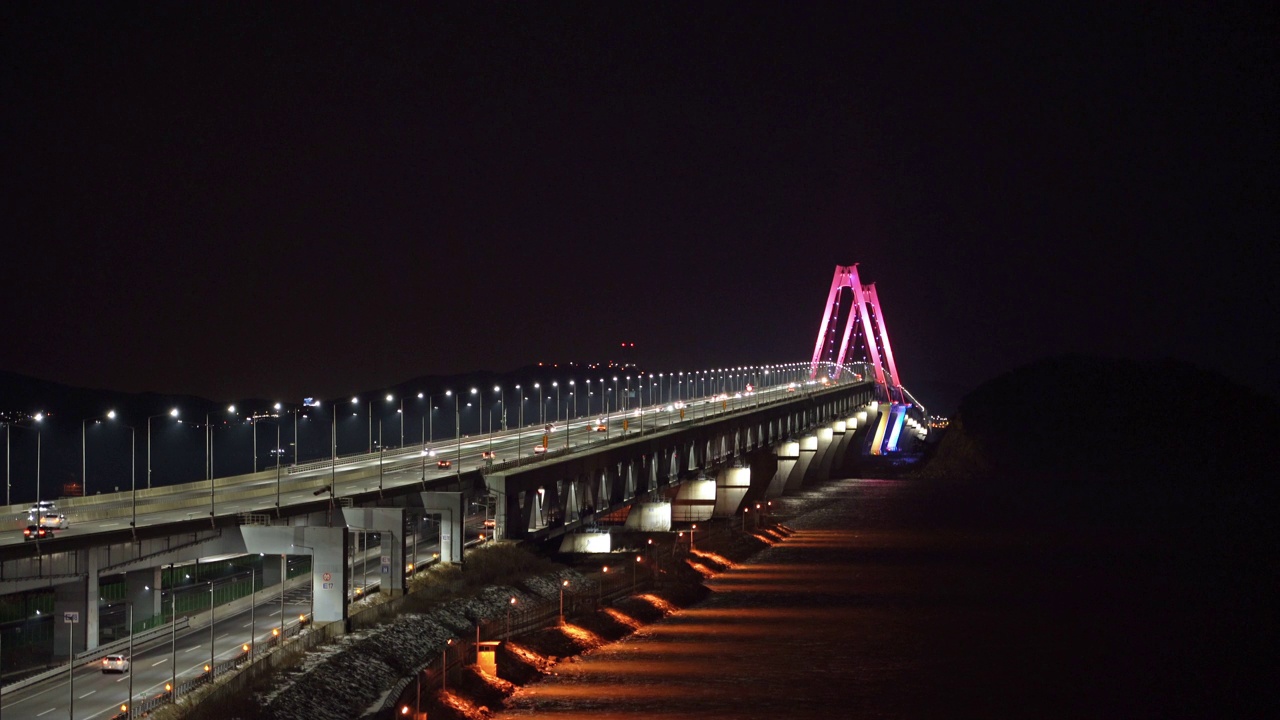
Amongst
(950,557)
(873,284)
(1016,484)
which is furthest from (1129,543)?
(873,284)

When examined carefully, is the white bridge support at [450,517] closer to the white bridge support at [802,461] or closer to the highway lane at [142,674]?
the highway lane at [142,674]

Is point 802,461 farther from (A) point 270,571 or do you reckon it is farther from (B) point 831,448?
(A) point 270,571

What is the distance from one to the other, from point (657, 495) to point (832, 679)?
79.0 ft

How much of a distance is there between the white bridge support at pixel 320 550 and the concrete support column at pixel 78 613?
10.3 ft

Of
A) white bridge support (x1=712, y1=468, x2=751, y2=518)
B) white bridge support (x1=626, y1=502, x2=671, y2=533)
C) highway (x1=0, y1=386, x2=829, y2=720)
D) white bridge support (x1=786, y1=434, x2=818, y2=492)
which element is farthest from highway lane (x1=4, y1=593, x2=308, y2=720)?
white bridge support (x1=786, y1=434, x2=818, y2=492)

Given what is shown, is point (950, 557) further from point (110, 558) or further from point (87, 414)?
point (87, 414)

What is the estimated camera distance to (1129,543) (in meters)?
63.9

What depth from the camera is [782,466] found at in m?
82.8

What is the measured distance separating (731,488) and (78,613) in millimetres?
44241

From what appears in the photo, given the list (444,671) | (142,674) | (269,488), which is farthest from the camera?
(269,488)

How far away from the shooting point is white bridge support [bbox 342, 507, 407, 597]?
3009cm

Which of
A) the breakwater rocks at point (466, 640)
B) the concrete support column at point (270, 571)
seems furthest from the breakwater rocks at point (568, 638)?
the concrete support column at point (270, 571)

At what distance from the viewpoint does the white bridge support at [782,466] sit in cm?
8125

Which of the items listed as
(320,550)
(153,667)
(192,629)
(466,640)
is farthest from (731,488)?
(153,667)
